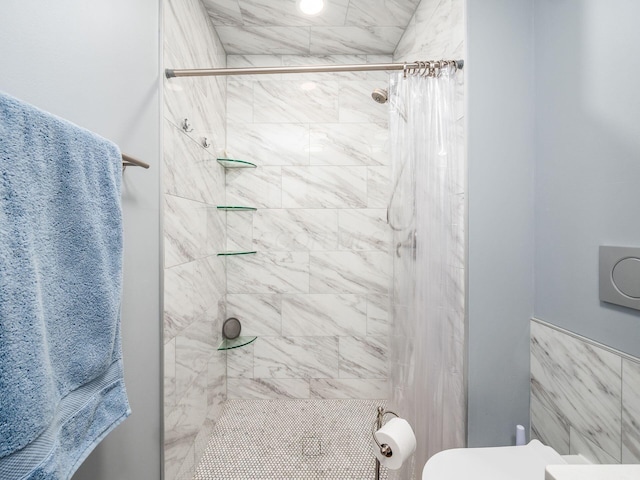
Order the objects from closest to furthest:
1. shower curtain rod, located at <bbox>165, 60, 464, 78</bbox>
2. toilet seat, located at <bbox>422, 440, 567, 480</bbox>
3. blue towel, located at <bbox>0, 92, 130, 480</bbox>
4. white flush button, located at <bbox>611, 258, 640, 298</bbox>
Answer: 1. blue towel, located at <bbox>0, 92, 130, 480</bbox>
2. white flush button, located at <bbox>611, 258, 640, 298</bbox>
3. toilet seat, located at <bbox>422, 440, 567, 480</bbox>
4. shower curtain rod, located at <bbox>165, 60, 464, 78</bbox>

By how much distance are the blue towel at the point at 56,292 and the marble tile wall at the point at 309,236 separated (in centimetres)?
121

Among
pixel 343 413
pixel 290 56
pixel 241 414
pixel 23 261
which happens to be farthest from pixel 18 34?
pixel 343 413

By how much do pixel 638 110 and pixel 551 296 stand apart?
25.1 inches

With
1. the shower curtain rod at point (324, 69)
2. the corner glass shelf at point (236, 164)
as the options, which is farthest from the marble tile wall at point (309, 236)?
the shower curtain rod at point (324, 69)

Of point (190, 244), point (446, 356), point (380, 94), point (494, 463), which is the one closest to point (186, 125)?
point (190, 244)

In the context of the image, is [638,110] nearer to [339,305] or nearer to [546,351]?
[546,351]

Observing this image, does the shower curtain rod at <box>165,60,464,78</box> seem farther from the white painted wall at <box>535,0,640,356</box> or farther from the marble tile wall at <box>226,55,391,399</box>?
the marble tile wall at <box>226,55,391,399</box>

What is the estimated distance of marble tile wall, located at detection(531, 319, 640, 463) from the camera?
2.60 feet

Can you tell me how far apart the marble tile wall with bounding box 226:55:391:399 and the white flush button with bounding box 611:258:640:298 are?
3.86 feet

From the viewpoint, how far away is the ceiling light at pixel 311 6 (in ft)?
4.92

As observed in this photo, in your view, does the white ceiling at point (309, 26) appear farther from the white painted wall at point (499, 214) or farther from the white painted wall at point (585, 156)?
the white painted wall at point (585, 156)

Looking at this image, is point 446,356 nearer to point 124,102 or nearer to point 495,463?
point 495,463

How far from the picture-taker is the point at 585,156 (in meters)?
0.92

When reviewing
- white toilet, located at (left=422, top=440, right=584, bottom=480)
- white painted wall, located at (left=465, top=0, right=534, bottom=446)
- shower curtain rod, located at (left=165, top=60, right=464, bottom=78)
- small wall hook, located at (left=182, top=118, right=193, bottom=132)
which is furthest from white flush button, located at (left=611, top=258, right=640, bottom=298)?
small wall hook, located at (left=182, top=118, right=193, bottom=132)
